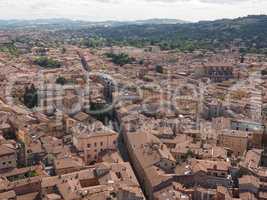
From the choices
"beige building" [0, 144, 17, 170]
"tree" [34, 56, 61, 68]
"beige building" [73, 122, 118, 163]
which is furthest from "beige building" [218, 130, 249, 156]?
"tree" [34, 56, 61, 68]

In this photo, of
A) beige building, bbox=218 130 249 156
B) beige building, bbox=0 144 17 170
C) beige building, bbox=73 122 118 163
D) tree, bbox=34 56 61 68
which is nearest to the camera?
beige building, bbox=0 144 17 170

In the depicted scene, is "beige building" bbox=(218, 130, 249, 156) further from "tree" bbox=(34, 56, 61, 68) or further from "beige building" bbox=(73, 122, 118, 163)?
"tree" bbox=(34, 56, 61, 68)

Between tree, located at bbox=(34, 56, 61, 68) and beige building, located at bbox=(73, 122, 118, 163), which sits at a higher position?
tree, located at bbox=(34, 56, 61, 68)

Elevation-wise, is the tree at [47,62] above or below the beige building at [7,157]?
above

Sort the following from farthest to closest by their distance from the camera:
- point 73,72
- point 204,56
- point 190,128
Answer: point 204,56 → point 73,72 → point 190,128

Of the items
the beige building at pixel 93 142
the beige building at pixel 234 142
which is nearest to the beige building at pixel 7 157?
the beige building at pixel 93 142

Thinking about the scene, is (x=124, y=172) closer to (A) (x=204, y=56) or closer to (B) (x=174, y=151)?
(B) (x=174, y=151)

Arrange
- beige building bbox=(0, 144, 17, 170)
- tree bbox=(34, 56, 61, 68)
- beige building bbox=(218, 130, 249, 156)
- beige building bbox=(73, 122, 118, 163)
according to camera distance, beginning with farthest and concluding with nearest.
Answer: tree bbox=(34, 56, 61, 68), beige building bbox=(218, 130, 249, 156), beige building bbox=(73, 122, 118, 163), beige building bbox=(0, 144, 17, 170)

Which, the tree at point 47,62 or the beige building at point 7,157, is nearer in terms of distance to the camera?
the beige building at point 7,157

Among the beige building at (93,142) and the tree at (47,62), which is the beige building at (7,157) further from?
the tree at (47,62)

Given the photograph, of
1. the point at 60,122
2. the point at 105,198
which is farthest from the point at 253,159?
the point at 60,122

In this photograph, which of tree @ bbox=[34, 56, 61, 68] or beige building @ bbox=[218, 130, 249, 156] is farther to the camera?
tree @ bbox=[34, 56, 61, 68]
